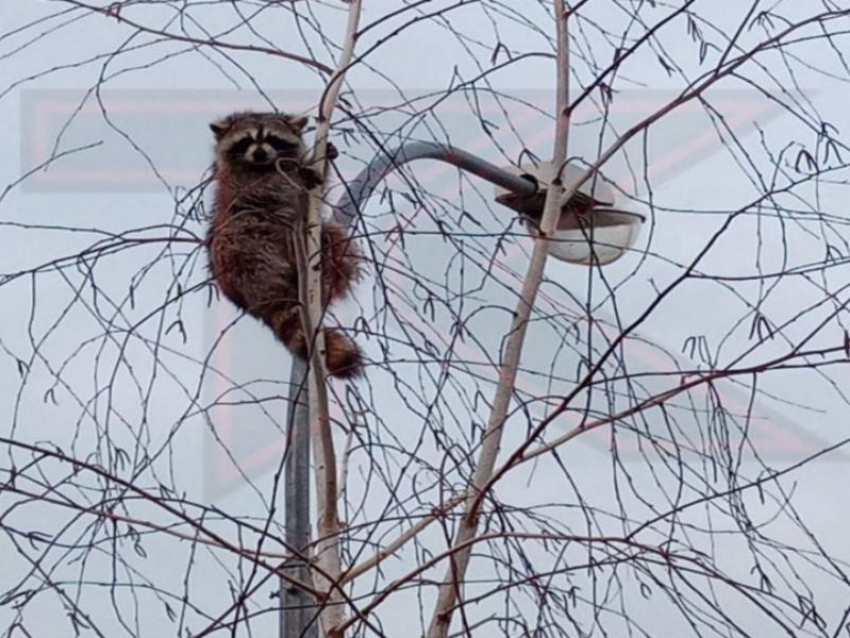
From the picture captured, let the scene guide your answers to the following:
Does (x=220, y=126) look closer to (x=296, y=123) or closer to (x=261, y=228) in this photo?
(x=261, y=228)

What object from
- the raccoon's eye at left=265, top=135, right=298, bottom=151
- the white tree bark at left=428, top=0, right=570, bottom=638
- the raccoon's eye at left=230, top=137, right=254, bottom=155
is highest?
the raccoon's eye at left=230, top=137, right=254, bottom=155

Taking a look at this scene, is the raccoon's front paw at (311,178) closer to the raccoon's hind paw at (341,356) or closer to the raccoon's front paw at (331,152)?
the raccoon's front paw at (331,152)

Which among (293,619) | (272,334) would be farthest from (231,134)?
(293,619)

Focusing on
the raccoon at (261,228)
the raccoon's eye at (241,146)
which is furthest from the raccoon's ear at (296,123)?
the raccoon's eye at (241,146)

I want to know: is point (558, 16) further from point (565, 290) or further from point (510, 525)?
point (510, 525)

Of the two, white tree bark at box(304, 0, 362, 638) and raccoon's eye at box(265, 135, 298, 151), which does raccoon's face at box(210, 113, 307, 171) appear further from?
white tree bark at box(304, 0, 362, 638)

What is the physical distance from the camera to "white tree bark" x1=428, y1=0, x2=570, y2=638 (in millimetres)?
2176

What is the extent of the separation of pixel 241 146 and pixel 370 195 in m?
1.68

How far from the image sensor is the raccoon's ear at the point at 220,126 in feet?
13.8

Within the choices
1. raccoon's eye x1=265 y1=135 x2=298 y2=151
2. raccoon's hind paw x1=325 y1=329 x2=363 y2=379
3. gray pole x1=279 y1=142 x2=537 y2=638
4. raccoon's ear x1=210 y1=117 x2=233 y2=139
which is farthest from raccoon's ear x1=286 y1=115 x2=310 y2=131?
raccoon's ear x1=210 y1=117 x2=233 y2=139

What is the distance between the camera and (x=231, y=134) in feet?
13.7

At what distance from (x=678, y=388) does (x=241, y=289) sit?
1.98 m

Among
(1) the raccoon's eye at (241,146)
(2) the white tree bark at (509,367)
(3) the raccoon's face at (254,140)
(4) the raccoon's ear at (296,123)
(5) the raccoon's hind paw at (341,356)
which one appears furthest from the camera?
(1) the raccoon's eye at (241,146)

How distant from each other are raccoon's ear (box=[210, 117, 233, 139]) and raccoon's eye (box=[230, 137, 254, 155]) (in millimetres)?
115
